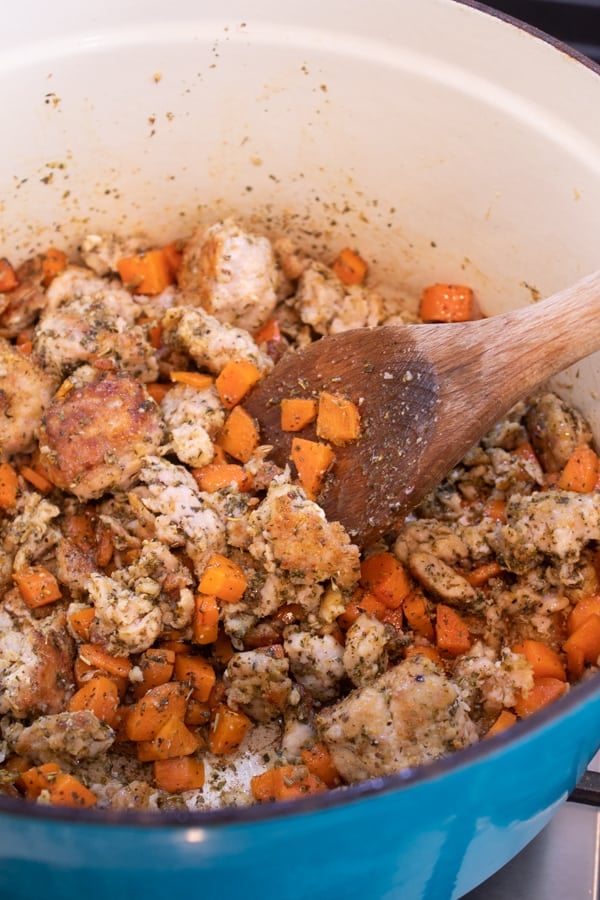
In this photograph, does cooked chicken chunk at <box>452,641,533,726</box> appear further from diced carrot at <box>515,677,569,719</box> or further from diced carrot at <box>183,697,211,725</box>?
diced carrot at <box>183,697,211,725</box>

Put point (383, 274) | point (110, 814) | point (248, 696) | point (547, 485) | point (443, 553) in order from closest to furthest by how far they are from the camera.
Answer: point (110, 814)
point (248, 696)
point (443, 553)
point (547, 485)
point (383, 274)

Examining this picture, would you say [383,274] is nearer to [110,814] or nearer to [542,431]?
[542,431]

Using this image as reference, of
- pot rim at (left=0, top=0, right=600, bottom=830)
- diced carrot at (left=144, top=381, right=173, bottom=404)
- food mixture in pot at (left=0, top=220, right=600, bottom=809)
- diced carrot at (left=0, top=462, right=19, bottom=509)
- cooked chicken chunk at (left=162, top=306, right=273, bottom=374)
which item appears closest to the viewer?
pot rim at (left=0, top=0, right=600, bottom=830)

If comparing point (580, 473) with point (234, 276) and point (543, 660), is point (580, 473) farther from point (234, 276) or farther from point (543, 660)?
point (234, 276)

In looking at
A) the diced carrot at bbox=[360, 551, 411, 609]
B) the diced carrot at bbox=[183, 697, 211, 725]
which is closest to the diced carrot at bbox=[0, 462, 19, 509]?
the diced carrot at bbox=[183, 697, 211, 725]

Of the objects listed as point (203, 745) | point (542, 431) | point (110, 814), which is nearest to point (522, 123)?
point (542, 431)
